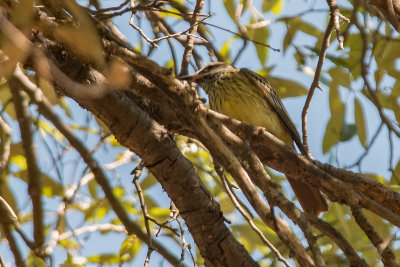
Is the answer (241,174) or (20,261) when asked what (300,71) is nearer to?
(241,174)

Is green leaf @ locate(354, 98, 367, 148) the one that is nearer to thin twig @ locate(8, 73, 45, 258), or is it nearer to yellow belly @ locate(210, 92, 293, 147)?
yellow belly @ locate(210, 92, 293, 147)

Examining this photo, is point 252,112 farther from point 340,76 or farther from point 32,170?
point 32,170

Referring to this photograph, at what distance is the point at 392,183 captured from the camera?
3.05m

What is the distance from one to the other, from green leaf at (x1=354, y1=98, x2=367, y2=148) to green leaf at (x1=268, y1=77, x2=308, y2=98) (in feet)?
1.75

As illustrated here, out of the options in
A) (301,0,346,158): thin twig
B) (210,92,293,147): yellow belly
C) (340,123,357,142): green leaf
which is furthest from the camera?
(210,92,293,147): yellow belly

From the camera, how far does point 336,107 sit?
2965 mm

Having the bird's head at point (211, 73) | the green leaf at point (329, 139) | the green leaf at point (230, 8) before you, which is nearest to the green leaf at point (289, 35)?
the green leaf at point (230, 8)

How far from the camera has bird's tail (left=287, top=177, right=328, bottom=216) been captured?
374 cm

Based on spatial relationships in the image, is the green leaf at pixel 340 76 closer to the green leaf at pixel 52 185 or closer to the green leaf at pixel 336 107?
the green leaf at pixel 336 107

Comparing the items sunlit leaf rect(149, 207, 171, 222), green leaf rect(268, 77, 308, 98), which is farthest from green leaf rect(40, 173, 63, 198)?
green leaf rect(268, 77, 308, 98)

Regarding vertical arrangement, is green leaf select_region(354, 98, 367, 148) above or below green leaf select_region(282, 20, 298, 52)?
below

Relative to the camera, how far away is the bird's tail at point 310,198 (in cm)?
374

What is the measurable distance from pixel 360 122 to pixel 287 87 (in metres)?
0.72

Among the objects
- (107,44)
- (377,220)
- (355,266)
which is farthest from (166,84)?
(377,220)
